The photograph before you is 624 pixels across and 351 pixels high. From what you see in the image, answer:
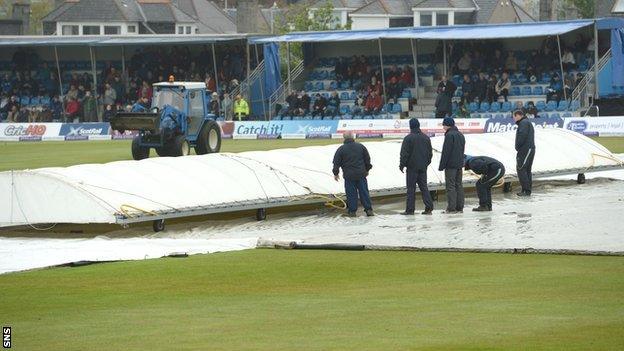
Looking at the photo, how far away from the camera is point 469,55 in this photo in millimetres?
50094

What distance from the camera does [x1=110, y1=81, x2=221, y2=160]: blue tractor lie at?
3425 centimetres

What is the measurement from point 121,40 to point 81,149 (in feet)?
42.8

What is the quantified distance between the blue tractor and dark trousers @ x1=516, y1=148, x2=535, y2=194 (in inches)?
444

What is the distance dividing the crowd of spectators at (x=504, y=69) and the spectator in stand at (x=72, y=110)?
15213mm

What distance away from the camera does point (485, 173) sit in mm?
22812

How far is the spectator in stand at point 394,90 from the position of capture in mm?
49753

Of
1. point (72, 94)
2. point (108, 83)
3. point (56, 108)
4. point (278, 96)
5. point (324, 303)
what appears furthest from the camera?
point (56, 108)

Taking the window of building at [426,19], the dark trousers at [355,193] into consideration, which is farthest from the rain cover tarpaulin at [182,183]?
the window of building at [426,19]

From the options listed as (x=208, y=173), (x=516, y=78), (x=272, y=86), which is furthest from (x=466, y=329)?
(x=272, y=86)

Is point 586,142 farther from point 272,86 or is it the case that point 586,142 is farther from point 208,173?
point 272,86

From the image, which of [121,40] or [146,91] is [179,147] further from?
[121,40]

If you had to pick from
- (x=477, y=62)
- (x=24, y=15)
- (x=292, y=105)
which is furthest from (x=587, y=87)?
(x=24, y=15)

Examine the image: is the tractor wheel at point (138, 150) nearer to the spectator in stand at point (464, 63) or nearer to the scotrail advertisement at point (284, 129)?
the scotrail advertisement at point (284, 129)

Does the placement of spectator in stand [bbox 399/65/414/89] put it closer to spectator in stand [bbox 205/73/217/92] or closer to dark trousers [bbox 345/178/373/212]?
spectator in stand [bbox 205/73/217/92]
